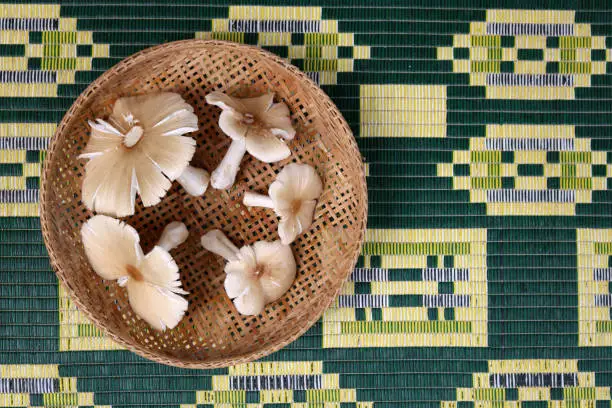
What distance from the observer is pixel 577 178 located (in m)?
1.25

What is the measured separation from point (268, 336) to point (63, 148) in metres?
0.57

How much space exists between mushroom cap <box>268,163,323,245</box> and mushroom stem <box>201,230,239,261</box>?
0.12 meters

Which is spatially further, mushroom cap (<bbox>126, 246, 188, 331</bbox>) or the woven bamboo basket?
the woven bamboo basket

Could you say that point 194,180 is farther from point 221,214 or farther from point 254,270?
point 254,270

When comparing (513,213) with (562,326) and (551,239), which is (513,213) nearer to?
(551,239)

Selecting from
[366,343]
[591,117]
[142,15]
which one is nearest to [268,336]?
[366,343]

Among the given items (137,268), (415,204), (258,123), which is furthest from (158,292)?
(415,204)

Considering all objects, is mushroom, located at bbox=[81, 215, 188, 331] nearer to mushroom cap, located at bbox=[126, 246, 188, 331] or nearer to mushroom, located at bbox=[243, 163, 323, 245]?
mushroom cap, located at bbox=[126, 246, 188, 331]

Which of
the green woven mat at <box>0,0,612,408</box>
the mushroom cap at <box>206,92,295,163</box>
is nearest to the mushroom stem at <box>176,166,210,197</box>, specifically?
the mushroom cap at <box>206,92,295,163</box>

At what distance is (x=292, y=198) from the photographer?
1.08 metres

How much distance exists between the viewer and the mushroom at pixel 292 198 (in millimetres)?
1053

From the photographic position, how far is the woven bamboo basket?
1.10 meters

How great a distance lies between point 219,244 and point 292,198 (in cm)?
19

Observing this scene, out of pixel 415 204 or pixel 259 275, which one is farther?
pixel 415 204
